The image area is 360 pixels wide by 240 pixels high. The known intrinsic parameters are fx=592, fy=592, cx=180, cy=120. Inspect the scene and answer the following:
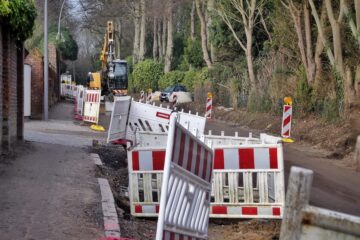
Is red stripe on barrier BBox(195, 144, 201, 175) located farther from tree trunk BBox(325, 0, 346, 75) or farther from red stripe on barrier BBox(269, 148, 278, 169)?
tree trunk BBox(325, 0, 346, 75)

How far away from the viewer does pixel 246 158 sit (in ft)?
25.2

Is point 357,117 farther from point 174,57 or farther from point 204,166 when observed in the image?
point 174,57

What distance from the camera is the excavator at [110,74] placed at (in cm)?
4303

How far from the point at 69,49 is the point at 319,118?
172ft

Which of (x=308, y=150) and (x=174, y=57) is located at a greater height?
(x=174, y=57)

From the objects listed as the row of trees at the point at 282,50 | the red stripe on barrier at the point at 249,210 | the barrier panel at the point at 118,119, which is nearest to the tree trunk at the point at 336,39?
the row of trees at the point at 282,50

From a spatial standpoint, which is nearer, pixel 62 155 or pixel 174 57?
pixel 62 155

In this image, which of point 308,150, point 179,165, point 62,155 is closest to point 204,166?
point 179,165

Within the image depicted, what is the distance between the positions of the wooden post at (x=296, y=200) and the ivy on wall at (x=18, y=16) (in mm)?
8546

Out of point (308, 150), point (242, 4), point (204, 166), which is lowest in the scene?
point (308, 150)

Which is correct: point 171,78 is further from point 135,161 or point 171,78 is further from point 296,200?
point 296,200

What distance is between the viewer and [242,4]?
106 ft

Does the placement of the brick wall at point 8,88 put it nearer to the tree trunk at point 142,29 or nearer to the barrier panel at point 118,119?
the barrier panel at point 118,119

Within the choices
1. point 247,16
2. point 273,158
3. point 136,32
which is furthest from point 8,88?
point 136,32
